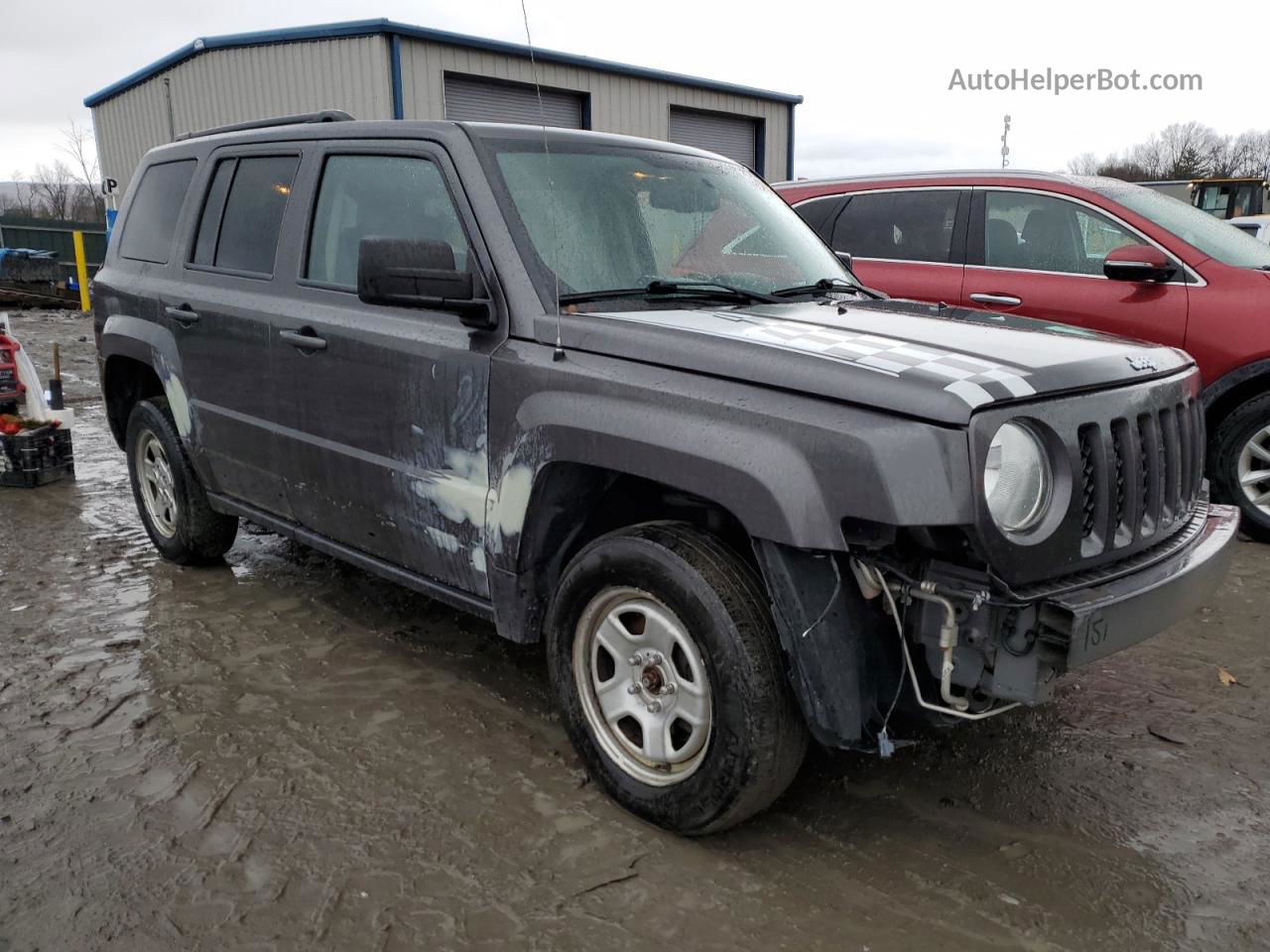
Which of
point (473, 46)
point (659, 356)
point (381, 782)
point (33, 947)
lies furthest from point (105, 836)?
point (473, 46)

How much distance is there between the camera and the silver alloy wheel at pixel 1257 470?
536 centimetres

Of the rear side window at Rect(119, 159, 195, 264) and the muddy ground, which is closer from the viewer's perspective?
the muddy ground

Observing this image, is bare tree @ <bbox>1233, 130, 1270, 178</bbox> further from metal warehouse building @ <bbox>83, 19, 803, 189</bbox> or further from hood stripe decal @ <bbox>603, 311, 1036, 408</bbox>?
hood stripe decal @ <bbox>603, 311, 1036, 408</bbox>

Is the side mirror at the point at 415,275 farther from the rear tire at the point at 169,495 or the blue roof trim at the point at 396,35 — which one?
the blue roof trim at the point at 396,35

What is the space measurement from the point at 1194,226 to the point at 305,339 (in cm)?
488

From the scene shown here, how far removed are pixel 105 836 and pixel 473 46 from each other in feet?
50.0

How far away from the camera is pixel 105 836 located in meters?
2.76

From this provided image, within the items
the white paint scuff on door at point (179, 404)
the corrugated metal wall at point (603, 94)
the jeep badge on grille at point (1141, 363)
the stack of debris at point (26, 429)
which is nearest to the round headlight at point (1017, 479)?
the jeep badge on grille at point (1141, 363)

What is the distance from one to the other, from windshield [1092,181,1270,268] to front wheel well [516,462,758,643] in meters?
4.05

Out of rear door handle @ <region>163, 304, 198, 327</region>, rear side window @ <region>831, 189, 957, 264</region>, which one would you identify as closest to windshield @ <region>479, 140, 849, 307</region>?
rear door handle @ <region>163, 304, 198, 327</region>

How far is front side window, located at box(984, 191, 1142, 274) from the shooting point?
5652 mm

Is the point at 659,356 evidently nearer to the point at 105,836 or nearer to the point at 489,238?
the point at 489,238

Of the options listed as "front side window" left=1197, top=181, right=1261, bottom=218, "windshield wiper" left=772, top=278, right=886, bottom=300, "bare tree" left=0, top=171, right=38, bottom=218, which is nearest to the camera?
"windshield wiper" left=772, top=278, right=886, bottom=300

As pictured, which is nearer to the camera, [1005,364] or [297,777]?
[1005,364]
